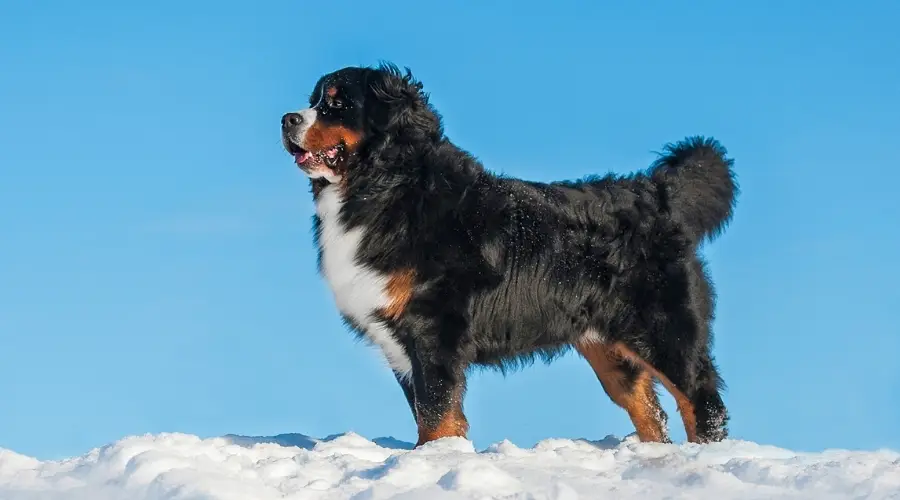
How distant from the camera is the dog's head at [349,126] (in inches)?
277

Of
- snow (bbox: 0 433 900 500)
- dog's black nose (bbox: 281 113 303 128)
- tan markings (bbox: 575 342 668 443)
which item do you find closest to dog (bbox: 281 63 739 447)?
dog's black nose (bbox: 281 113 303 128)

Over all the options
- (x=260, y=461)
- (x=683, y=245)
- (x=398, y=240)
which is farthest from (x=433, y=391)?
(x=683, y=245)

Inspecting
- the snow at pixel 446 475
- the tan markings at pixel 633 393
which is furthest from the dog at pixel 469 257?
the snow at pixel 446 475

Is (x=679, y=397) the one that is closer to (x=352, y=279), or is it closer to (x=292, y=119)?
(x=352, y=279)

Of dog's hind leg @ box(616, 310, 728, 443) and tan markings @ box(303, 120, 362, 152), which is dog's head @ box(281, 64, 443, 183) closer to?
tan markings @ box(303, 120, 362, 152)

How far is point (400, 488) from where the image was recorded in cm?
482

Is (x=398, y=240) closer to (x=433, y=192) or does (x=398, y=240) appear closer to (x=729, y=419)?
(x=433, y=192)

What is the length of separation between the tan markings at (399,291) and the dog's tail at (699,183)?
79.4 inches

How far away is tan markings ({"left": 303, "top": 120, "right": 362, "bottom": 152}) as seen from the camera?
7.00 meters

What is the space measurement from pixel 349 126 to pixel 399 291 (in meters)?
1.21

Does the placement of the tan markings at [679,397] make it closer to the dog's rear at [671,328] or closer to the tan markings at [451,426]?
the dog's rear at [671,328]

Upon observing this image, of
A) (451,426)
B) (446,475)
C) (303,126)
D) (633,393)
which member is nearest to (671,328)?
(633,393)

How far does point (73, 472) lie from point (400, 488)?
1.74 meters

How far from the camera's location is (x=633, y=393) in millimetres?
7797
